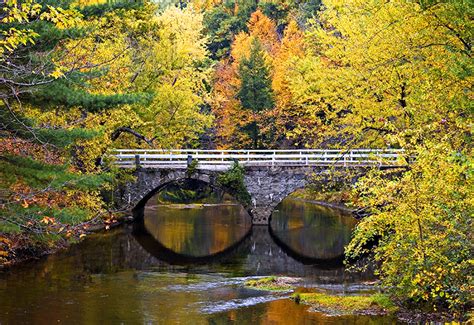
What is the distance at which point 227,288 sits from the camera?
69.8ft

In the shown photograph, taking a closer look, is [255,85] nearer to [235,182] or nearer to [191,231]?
[235,182]

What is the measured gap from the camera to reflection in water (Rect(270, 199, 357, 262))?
3025 cm

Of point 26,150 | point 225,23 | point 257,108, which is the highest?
point 225,23

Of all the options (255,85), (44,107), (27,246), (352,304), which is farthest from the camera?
(255,85)

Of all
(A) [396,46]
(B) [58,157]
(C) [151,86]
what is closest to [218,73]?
(C) [151,86]

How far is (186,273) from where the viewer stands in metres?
24.5

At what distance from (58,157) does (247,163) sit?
13.0m

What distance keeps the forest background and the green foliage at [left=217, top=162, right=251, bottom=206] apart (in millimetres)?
3868

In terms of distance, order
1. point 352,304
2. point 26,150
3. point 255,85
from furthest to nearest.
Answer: point 255,85 < point 26,150 < point 352,304

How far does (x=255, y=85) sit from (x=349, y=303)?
27.3 meters

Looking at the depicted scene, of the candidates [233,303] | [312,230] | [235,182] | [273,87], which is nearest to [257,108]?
[273,87]

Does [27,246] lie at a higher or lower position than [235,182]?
lower

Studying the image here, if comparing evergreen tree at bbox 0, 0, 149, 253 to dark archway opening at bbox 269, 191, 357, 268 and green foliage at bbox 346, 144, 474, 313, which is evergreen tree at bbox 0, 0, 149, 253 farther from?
dark archway opening at bbox 269, 191, 357, 268

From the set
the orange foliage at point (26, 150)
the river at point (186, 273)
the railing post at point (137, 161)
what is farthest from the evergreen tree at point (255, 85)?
the orange foliage at point (26, 150)
